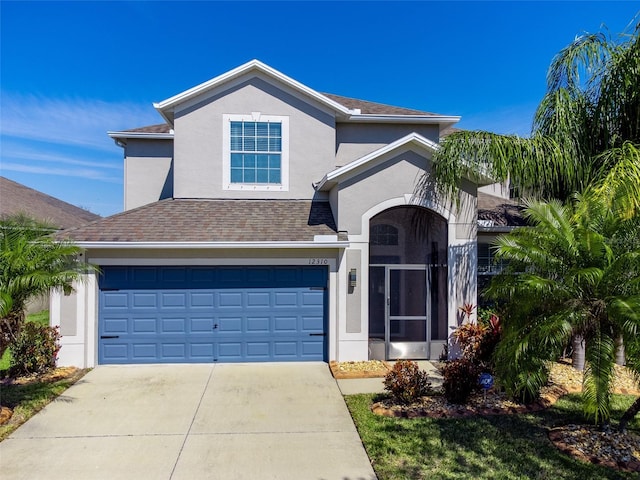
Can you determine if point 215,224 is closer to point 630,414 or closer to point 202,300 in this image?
point 202,300

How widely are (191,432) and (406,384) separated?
394 cm

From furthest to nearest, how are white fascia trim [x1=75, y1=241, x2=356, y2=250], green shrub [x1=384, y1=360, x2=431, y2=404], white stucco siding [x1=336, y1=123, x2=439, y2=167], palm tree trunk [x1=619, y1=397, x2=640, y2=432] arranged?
white stucco siding [x1=336, y1=123, x2=439, y2=167] → white fascia trim [x1=75, y1=241, x2=356, y2=250] → green shrub [x1=384, y1=360, x2=431, y2=404] → palm tree trunk [x1=619, y1=397, x2=640, y2=432]

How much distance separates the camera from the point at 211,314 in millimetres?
11062

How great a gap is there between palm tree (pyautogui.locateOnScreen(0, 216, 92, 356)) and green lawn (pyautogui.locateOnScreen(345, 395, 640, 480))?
6.16 meters

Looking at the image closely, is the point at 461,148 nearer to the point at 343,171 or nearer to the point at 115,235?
the point at 343,171

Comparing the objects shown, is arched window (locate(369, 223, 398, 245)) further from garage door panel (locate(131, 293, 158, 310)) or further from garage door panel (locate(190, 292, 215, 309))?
garage door panel (locate(131, 293, 158, 310))

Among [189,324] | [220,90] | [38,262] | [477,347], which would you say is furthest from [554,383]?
[220,90]

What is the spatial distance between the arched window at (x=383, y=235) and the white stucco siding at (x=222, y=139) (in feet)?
10.1

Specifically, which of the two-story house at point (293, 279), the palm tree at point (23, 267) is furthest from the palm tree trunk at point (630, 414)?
the palm tree at point (23, 267)

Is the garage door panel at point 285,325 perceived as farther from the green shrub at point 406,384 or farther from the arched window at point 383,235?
the green shrub at point 406,384

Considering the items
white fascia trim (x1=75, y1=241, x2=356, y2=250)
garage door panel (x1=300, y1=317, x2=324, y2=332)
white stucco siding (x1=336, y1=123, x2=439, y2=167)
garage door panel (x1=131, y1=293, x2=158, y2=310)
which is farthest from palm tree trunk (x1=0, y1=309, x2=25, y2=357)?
white stucco siding (x1=336, y1=123, x2=439, y2=167)

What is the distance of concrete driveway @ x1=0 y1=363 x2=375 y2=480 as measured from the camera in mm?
5766

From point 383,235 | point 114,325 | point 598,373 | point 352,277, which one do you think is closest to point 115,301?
point 114,325

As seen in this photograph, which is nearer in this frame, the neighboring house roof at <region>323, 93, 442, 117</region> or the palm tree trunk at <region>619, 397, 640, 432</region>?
the palm tree trunk at <region>619, 397, 640, 432</region>
